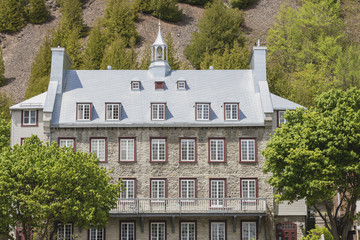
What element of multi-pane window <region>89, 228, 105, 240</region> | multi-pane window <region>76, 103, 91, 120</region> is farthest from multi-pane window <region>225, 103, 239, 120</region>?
multi-pane window <region>89, 228, 105, 240</region>

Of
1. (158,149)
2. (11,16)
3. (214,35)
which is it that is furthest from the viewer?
(11,16)

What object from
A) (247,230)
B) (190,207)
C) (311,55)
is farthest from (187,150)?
(311,55)

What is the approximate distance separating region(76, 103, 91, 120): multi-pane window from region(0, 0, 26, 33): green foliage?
217 ft

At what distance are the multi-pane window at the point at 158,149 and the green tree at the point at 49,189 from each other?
27.2 ft

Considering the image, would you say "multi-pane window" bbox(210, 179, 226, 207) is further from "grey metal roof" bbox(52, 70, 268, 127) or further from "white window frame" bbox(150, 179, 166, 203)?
"grey metal roof" bbox(52, 70, 268, 127)

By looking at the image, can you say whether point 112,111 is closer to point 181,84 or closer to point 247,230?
point 181,84

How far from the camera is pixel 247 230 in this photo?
5094 cm

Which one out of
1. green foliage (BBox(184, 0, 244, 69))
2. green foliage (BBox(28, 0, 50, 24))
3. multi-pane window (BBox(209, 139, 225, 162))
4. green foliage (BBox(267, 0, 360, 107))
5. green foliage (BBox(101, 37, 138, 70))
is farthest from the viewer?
green foliage (BBox(28, 0, 50, 24))

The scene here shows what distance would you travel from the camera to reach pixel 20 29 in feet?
374

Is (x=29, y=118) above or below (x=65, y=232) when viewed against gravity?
above

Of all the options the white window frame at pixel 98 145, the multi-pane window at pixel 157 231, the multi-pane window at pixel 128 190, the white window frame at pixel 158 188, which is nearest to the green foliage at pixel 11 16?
the white window frame at pixel 98 145

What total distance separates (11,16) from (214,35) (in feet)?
143

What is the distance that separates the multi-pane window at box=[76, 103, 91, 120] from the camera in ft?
171

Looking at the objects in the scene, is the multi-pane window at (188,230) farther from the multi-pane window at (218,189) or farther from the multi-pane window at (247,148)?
the multi-pane window at (247,148)
